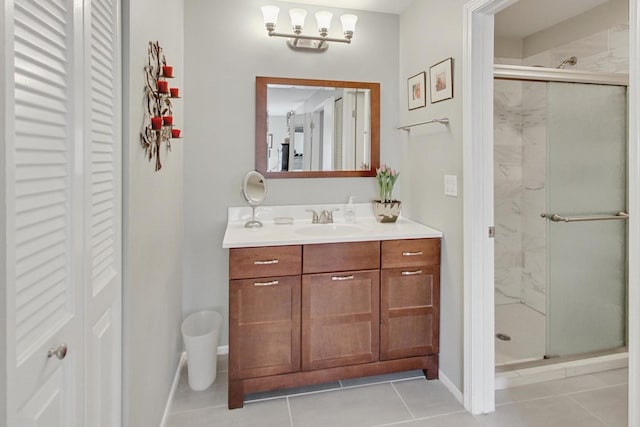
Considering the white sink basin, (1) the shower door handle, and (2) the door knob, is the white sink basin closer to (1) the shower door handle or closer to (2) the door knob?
(1) the shower door handle

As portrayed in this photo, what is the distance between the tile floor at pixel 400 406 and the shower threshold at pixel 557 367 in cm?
4

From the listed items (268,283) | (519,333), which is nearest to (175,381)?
(268,283)

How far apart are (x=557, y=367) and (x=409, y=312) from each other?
3.23 ft

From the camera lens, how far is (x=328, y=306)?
82.3 inches

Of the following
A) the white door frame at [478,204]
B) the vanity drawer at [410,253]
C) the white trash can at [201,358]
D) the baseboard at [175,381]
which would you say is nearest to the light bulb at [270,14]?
the white door frame at [478,204]

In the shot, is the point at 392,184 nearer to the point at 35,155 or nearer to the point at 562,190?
the point at 562,190

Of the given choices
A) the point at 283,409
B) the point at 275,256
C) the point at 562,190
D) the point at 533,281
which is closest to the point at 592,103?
the point at 562,190

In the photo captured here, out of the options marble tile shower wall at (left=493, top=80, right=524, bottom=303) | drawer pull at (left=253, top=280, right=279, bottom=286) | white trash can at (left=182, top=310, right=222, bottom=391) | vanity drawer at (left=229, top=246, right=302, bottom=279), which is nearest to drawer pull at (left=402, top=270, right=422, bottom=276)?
vanity drawer at (left=229, top=246, right=302, bottom=279)

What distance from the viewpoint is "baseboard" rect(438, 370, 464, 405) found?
2.07 metres

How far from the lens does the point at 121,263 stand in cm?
127

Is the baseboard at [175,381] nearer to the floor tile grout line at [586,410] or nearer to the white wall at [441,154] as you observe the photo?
the white wall at [441,154]

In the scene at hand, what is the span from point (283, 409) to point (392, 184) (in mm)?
1539

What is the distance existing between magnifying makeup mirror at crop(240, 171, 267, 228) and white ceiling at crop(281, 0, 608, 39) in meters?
1.18

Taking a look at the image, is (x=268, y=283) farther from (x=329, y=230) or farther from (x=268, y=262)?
(x=329, y=230)
